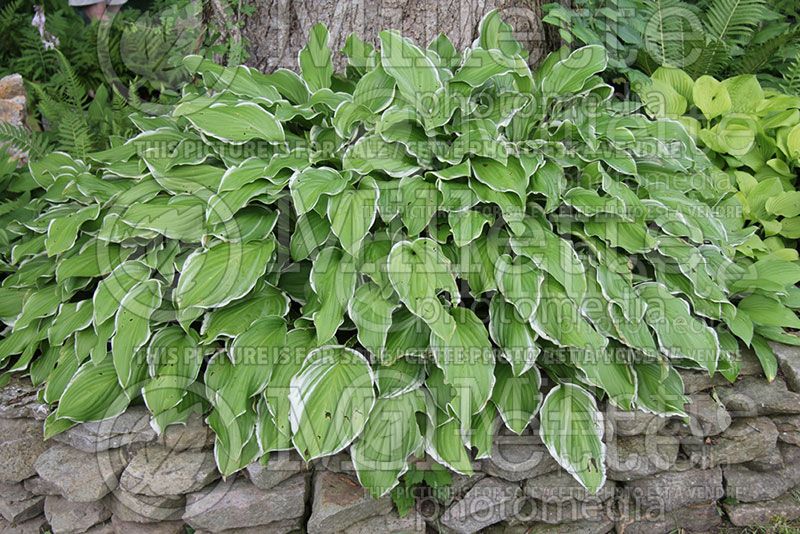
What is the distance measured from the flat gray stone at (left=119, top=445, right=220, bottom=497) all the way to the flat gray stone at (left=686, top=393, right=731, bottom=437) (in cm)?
170

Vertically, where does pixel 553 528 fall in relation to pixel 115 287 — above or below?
below

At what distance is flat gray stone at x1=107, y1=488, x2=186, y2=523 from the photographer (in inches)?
88.2

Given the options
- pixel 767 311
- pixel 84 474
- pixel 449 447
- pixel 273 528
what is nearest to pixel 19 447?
pixel 84 474

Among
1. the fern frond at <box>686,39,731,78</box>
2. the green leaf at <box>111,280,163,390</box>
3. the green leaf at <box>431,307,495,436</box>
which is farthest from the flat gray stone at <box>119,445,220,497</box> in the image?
the fern frond at <box>686,39,731,78</box>

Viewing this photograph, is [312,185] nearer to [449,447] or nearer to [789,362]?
[449,447]

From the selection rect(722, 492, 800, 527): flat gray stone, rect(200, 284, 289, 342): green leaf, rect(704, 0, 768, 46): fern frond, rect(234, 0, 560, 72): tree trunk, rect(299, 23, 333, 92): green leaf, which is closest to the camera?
rect(200, 284, 289, 342): green leaf

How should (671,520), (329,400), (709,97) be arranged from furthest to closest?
1. (709,97)
2. (671,520)
3. (329,400)

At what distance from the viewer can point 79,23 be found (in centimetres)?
473

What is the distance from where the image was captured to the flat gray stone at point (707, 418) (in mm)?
2422

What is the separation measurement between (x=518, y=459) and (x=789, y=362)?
116 centimetres

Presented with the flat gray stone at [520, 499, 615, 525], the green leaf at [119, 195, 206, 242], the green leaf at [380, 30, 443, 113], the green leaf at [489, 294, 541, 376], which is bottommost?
the flat gray stone at [520, 499, 615, 525]

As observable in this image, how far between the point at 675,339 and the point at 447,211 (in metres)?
0.92

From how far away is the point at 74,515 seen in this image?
239 cm

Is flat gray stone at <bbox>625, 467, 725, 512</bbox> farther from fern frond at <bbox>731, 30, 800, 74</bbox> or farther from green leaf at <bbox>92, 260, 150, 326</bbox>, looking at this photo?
fern frond at <bbox>731, 30, 800, 74</bbox>
